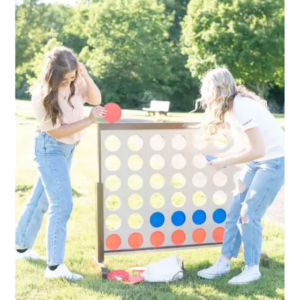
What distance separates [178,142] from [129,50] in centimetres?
2621

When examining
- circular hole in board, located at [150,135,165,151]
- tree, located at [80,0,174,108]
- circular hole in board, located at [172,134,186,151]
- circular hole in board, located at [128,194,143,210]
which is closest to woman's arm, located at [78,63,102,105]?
circular hole in board, located at [150,135,165,151]

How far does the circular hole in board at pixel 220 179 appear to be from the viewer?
358 cm

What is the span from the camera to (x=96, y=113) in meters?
3.03

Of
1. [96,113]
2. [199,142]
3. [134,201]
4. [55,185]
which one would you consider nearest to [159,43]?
[134,201]

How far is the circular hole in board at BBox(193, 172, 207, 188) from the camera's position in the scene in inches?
138

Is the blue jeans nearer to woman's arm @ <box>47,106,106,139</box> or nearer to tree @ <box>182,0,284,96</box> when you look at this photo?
woman's arm @ <box>47,106,106,139</box>

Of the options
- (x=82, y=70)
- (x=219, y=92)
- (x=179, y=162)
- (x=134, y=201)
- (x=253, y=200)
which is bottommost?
(x=134, y=201)

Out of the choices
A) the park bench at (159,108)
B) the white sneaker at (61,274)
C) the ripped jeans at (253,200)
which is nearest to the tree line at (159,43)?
the park bench at (159,108)

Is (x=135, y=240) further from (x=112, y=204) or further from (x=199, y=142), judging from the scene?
(x=112, y=204)

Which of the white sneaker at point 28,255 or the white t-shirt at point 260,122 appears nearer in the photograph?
the white t-shirt at point 260,122

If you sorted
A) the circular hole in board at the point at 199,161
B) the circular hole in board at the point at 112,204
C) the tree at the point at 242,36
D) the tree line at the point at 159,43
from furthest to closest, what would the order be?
the tree line at the point at 159,43 → the tree at the point at 242,36 → the circular hole in board at the point at 112,204 → the circular hole in board at the point at 199,161

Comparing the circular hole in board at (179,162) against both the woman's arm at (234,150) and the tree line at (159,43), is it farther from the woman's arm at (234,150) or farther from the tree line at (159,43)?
the tree line at (159,43)

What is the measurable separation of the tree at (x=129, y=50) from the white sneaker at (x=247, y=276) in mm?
25025

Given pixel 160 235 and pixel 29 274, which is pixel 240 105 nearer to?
pixel 160 235
